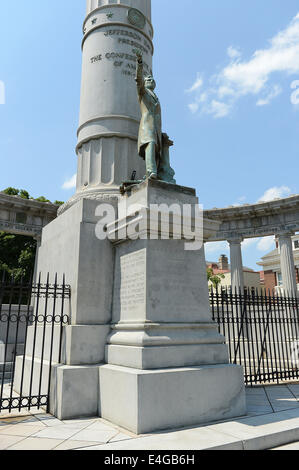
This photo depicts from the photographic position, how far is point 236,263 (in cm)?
2527

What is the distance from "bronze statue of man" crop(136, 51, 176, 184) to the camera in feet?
27.9

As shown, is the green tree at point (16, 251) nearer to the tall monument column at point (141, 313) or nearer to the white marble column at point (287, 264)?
the white marble column at point (287, 264)

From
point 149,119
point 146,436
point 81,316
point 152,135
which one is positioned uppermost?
point 149,119

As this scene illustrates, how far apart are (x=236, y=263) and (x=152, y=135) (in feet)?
60.3

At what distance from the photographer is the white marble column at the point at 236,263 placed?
24.6m

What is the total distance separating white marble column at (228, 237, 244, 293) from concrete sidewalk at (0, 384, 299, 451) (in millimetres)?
17990

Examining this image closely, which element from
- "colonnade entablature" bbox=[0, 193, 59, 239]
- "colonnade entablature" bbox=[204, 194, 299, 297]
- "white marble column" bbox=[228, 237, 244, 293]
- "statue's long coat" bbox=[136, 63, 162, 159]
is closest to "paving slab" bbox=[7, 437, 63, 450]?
"statue's long coat" bbox=[136, 63, 162, 159]

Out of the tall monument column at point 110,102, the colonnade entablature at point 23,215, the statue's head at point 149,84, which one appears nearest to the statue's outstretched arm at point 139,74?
the statue's head at point 149,84

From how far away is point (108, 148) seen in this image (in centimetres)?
1040

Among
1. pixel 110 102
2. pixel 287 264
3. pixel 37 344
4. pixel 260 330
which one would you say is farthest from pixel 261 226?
pixel 37 344

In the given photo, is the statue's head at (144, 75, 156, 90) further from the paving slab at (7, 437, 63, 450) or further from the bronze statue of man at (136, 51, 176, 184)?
the paving slab at (7, 437, 63, 450)

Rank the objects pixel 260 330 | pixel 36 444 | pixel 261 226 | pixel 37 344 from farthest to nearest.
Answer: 1. pixel 261 226
2. pixel 260 330
3. pixel 37 344
4. pixel 36 444

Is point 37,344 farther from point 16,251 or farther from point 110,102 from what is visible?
Result: point 16,251

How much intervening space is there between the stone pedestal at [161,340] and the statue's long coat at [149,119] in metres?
1.43
